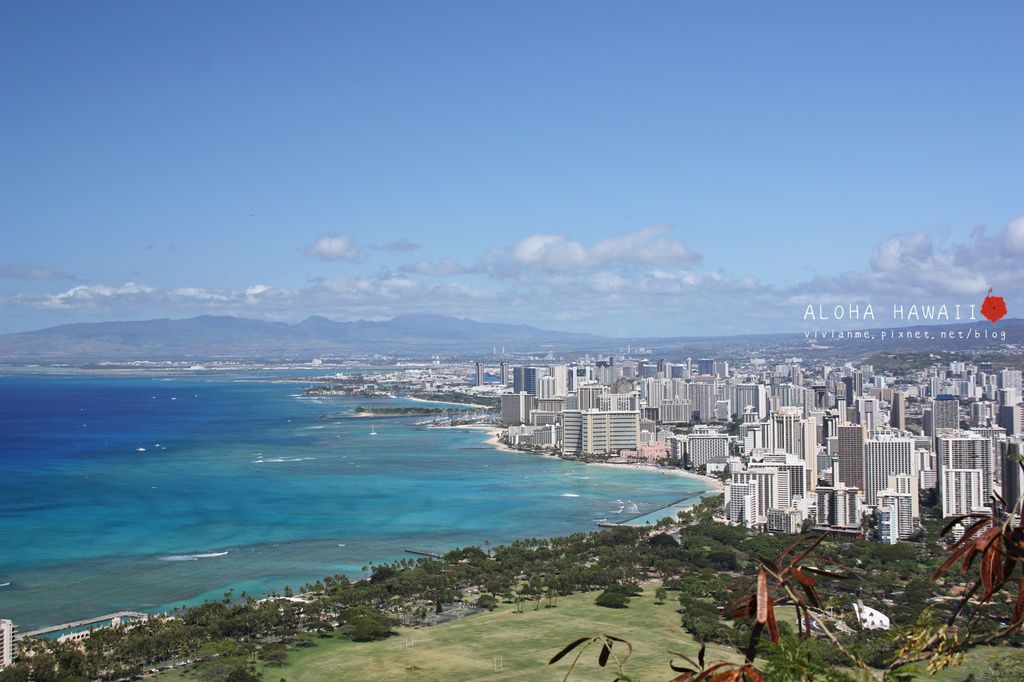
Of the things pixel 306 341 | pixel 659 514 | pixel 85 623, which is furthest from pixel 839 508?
pixel 306 341

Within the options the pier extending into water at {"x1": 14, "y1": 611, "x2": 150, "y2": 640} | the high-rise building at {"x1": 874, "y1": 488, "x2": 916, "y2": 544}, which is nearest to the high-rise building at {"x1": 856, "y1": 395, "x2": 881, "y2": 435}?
the high-rise building at {"x1": 874, "y1": 488, "x2": 916, "y2": 544}

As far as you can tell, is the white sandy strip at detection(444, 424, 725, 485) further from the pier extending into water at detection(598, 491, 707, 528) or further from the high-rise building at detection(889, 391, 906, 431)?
the high-rise building at detection(889, 391, 906, 431)

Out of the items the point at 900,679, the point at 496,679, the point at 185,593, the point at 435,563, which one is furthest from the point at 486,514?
the point at 900,679

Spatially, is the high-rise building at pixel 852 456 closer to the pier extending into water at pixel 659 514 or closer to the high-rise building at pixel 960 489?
the high-rise building at pixel 960 489

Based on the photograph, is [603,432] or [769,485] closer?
[769,485]

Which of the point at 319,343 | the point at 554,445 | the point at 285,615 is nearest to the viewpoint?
the point at 285,615

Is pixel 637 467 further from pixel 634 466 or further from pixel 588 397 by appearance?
pixel 588 397

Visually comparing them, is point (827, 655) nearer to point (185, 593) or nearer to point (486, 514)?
point (185, 593)
